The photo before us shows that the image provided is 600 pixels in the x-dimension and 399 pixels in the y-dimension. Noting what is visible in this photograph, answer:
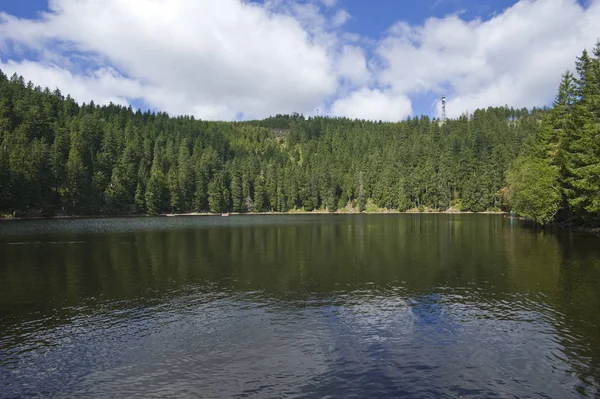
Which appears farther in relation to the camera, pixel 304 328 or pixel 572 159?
pixel 572 159

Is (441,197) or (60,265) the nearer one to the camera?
(60,265)

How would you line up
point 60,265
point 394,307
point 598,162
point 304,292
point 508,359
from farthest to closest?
1. point 598,162
2. point 60,265
3. point 304,292
4. point 394,307
5. point 508,359

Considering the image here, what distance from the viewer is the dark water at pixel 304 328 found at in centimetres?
1454

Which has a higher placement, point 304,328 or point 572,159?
point 572,159

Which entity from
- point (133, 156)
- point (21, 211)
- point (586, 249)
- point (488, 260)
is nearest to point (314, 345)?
point (488, 260)

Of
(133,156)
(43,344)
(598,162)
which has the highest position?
(133,156)

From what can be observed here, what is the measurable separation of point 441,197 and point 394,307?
547 feet

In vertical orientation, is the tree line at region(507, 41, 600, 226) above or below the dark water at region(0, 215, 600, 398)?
above

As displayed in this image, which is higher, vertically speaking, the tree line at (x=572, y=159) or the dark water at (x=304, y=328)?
the tree line at (x=572, y=159)

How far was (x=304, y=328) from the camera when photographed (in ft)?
66.4

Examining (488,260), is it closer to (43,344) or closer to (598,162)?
(598,162)

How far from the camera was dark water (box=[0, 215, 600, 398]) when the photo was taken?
1454 centimetres

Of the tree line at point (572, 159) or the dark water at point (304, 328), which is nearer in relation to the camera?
the dark water at point (304, 328)

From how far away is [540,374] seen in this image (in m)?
15.0
